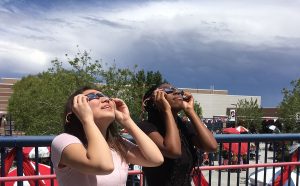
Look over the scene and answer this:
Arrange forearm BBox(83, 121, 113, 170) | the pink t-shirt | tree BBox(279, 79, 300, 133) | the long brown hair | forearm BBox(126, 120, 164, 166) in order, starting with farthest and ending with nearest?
1. tree BBox(279, 79, 300, 133)
2. forearm BBox(126, 120, 164, 166)
3. the long brown hair
4. the pink t-shirt
5. forearm BBox(83, 121, 113, 170)

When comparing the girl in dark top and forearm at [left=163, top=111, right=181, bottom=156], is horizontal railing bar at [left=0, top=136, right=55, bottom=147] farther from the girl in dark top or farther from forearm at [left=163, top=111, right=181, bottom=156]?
forearm at [left=163, top=111, right=181, bottom=156]

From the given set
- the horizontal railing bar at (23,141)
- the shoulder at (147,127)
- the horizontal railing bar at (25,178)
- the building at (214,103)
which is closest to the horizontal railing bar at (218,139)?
the horizontal railing bar at (23,141)

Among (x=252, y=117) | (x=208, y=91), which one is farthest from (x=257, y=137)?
(x=208, y=91)

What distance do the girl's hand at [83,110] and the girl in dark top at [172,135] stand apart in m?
0.79

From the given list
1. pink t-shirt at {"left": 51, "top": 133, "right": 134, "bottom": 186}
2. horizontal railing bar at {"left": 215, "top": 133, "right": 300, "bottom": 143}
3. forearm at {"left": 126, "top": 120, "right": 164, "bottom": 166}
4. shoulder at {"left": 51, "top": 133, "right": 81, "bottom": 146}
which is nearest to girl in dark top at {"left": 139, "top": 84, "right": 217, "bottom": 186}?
forearm at {"left": 126, "top": 120, "right": 164, "bottom": 166}

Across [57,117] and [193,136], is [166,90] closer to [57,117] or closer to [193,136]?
[193,136]

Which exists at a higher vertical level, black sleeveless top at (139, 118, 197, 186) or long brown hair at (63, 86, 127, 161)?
long brown hair at (63, 86, 127, 161)

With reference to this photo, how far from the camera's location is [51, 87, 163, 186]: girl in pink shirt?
237 centimetres

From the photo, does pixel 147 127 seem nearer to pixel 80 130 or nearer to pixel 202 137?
pixel 202 137

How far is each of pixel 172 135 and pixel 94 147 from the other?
0.90m

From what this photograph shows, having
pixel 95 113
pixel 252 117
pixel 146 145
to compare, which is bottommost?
pixel 252 117

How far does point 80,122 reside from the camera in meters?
2.63

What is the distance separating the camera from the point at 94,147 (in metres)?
2.38

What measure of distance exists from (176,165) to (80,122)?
922 millimetres
